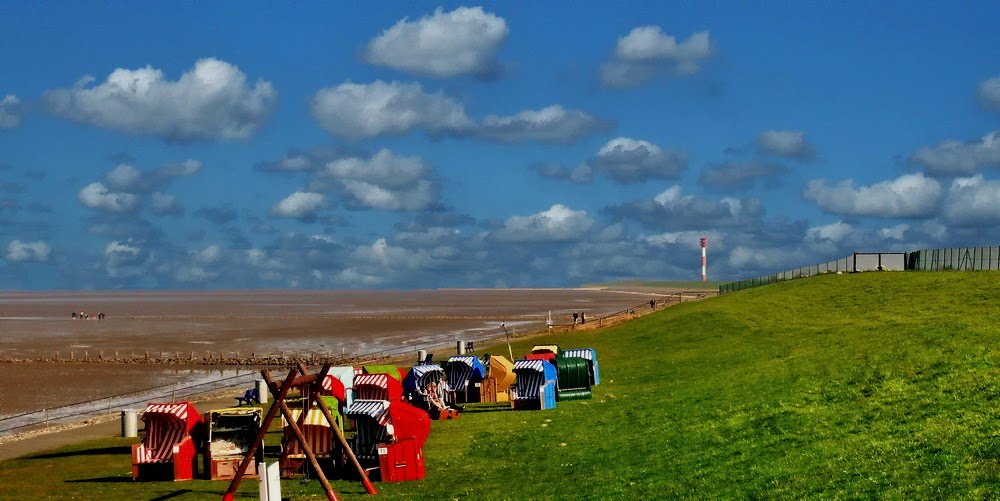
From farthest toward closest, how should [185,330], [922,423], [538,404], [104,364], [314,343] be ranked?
1. [185,330]
2. [314,343]
3. [104,364]
4. [538,404]
5. [922,423]

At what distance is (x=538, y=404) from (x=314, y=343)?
63.9 metres

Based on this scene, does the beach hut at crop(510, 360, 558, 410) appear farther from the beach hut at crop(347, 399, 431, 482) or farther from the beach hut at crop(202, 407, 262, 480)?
the beach hut at crop(202, 407, 262, 480)

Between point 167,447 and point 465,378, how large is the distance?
17863 mm

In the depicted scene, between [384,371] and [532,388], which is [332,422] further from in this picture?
[384,371]

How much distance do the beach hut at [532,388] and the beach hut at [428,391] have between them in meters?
2.79

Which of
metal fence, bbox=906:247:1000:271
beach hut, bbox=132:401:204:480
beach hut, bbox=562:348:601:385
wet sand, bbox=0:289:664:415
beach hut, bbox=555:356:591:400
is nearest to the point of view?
beach hut, bbox=132:401:204:480

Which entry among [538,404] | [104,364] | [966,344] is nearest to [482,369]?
[538,404]

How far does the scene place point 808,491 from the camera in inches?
752

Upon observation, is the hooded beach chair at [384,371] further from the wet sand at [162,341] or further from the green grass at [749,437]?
the wet sand at [162,341]

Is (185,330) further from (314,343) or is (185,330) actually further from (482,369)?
(482,369)

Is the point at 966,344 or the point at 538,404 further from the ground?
the point at 966,344

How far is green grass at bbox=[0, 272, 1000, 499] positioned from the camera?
802 inches

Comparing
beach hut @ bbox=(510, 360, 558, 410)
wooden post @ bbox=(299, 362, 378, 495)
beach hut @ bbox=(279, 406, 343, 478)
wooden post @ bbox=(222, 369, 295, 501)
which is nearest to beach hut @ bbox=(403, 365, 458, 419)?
beach hut @ bbox=(510, 360, 558, 410)

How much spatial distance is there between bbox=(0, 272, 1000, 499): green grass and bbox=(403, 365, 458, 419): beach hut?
1.00 meters
